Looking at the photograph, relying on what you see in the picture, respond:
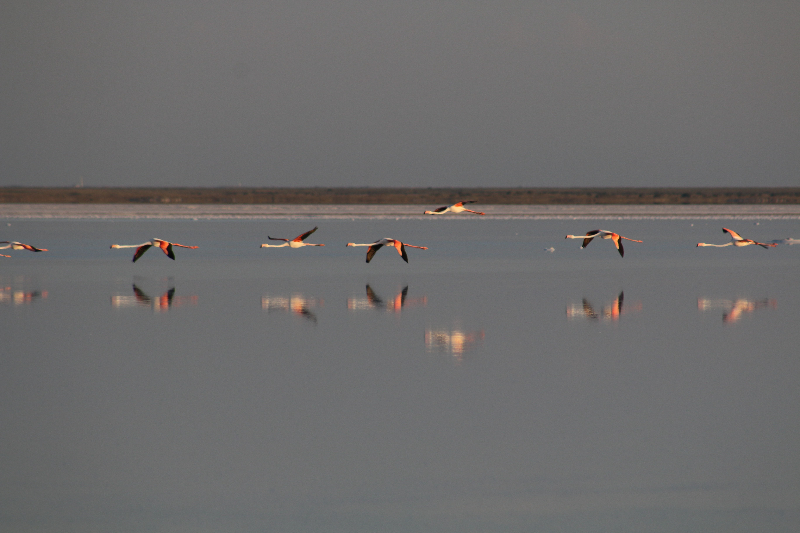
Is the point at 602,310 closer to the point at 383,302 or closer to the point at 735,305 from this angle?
the point at 735,305

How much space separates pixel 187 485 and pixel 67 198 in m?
78.0

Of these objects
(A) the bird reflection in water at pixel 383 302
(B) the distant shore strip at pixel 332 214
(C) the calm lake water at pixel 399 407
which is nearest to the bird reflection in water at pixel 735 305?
(C) the calm lake water at pixel 399 407

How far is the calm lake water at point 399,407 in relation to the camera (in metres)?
5.18

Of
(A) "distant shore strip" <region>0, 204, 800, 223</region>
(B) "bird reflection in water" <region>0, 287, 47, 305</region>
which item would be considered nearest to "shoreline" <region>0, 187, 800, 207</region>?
(A) "distant shore strip" <region>0, 204, 800, 223</region>

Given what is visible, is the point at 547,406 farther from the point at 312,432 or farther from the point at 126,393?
the point at 126,393

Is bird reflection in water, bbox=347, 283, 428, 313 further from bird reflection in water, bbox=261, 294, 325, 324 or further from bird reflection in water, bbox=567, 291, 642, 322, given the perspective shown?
bird reflection in water, bbox=567, 291, 642, 322

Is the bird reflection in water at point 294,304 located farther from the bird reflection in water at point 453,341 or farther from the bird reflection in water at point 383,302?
the bird reflection in water at point 453,341

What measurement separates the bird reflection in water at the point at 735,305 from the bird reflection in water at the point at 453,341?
12.3 ft

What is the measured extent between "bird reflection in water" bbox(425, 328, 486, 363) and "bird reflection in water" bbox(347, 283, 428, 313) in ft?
6.18

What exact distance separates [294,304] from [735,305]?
21.8 ft

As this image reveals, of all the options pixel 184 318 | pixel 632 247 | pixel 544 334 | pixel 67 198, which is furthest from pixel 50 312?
pixel 67 198

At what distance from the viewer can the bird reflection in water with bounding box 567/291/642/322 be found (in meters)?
11.8

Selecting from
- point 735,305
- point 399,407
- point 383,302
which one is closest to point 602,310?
point 735,305

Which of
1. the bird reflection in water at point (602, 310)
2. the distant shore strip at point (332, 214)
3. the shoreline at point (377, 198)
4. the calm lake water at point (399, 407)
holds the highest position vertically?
the shoreline at point (377, 198)
